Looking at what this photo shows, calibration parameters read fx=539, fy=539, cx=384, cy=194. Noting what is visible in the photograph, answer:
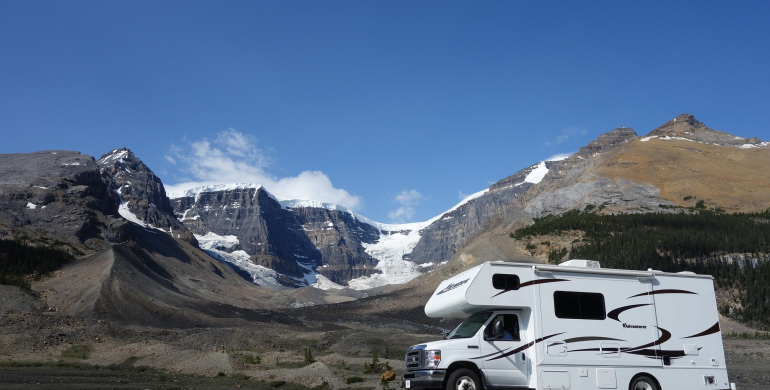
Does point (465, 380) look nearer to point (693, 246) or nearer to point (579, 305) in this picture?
point (579, 305)

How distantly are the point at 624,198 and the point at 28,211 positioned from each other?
116 meters

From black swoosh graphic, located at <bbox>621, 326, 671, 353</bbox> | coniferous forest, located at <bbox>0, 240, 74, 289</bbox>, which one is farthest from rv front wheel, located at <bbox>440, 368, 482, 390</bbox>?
coniferous forest, located at <bbox>0, 240, 74, 289</bbox>

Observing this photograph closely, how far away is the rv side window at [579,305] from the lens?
1360 centimetres

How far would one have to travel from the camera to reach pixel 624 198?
109375 millimetres

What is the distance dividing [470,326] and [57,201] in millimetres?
→ 117495

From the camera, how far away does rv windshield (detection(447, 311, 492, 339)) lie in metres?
13.5

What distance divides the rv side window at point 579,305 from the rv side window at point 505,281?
1.08 m

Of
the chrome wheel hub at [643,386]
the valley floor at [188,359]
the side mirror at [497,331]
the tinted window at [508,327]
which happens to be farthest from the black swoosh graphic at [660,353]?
the valley floor at [188,359]

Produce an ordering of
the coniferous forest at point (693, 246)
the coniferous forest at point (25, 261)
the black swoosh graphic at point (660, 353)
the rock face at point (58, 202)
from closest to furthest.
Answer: the black swoosh graphic at point (660, 353) < the coniferous forest at point (693, 246) < the coniferous forest at point (25, 261) < the rock face at point (58, 202)

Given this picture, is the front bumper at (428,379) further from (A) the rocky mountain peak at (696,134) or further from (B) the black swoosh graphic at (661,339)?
(A) the rocky mountain peak at (696,134)

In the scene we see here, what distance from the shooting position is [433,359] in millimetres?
13016

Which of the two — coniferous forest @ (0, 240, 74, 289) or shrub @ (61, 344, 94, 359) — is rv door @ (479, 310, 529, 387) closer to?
shrub @ (61, 344, 94, 359)

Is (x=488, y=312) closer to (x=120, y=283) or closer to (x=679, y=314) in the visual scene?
(x=679, y=314)

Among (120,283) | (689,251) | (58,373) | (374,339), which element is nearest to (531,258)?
(689,251)
